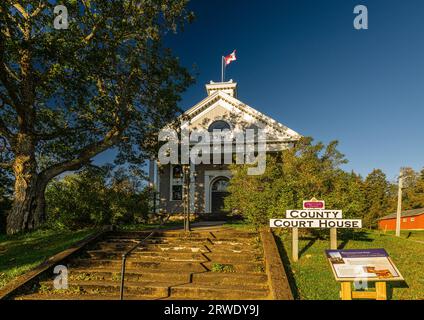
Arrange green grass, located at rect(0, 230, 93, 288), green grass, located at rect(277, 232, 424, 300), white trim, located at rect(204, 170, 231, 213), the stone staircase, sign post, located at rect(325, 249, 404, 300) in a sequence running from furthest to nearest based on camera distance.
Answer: white trim, located at rect(204, 170, 231, 213), green grass, located at rect(0, 230, 93, 288), the stone staircase, green grass, located at rect(277, 232, 424, 300), sign post, located at rect(325, 249, 404, 300)

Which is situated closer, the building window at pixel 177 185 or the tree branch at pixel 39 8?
the tree branch at pixel 39 8

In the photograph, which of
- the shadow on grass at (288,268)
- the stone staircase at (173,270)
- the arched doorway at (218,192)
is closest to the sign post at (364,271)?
the shadow on grass at (288,268)

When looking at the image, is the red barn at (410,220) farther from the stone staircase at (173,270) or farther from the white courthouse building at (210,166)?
the stone staircase at (173,270)

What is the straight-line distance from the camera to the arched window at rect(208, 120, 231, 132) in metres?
20.4

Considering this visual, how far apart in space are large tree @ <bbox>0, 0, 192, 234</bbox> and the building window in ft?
17.8

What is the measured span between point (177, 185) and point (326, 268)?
14554 mm

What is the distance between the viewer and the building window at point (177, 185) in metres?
20.0

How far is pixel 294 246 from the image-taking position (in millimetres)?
7273

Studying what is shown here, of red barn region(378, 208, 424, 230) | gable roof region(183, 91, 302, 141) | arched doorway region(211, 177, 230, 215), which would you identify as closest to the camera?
gable roof region(183, 91, 302, 141)

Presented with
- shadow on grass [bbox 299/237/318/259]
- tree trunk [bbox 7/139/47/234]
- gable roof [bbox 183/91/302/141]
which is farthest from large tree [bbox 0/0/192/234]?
shadow on grass [bbox 299/237/318/259]

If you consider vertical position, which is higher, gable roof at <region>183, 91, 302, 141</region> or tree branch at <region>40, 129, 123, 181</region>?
gable roof at <region>183, 91, 302, 141</region>

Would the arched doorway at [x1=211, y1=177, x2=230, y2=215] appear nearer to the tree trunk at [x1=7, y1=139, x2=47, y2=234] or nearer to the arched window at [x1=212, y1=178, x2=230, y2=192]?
the arched window at [x1=212, y1=178, x2=230, y2=192]

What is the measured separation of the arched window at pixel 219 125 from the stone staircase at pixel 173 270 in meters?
12.2
